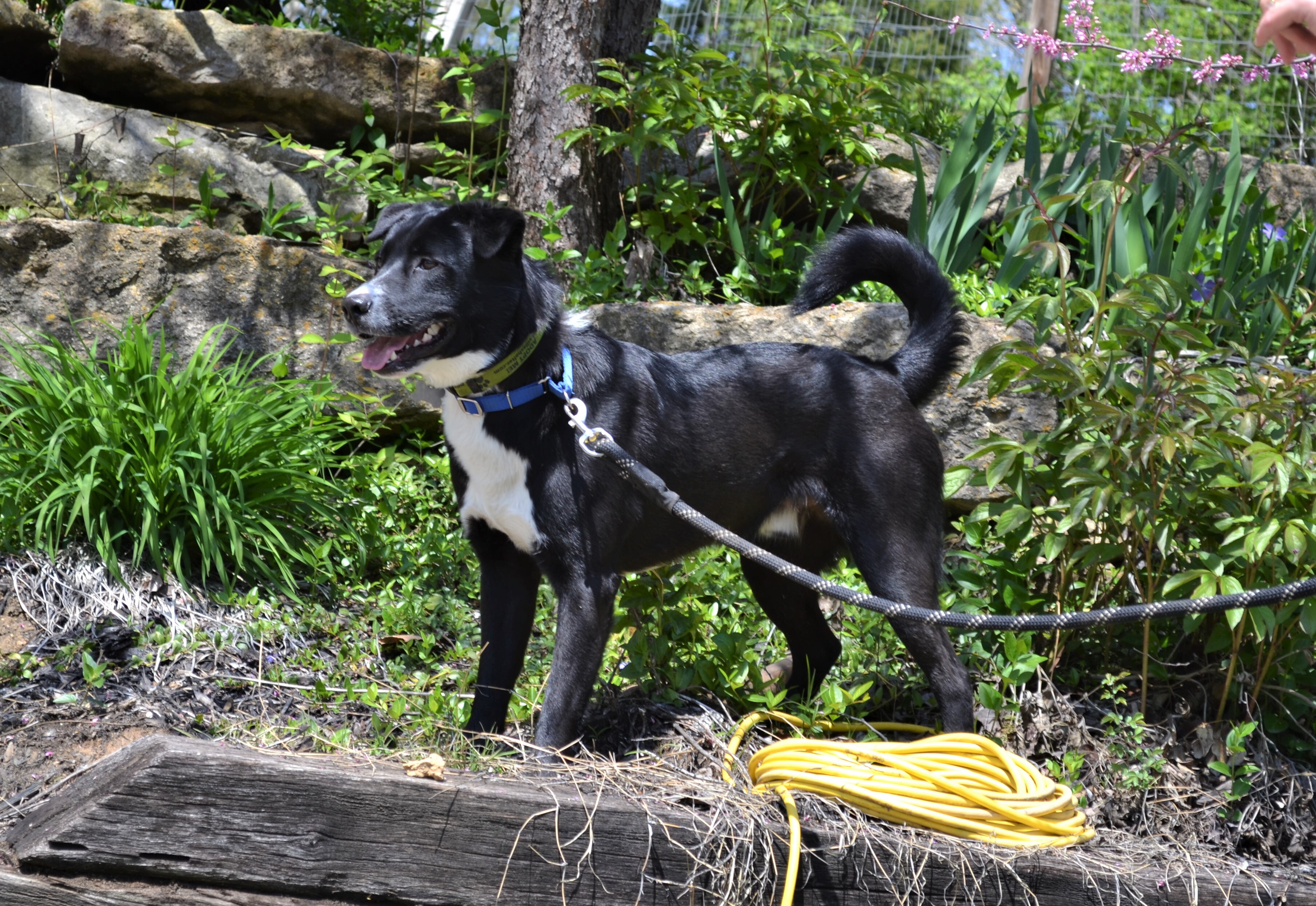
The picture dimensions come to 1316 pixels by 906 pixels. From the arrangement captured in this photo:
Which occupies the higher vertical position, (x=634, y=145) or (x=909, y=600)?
(x=634, y=145)

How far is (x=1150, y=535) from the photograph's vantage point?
276cm

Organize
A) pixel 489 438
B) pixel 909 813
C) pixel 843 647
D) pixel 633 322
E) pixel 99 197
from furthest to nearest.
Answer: pixel 99 197, pixel 633 322, pixel 843 647, pixel 489 438, pixel 909 813

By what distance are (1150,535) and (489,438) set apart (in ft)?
5.61

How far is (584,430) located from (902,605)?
2.64 ft

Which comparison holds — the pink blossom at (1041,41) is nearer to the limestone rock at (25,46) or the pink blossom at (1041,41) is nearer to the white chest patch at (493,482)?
the white chest patch at (493,482)

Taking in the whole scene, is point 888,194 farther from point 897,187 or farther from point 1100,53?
point 1100,53

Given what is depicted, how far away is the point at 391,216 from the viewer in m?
2.87

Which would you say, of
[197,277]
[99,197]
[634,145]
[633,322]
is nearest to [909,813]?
[633,322]

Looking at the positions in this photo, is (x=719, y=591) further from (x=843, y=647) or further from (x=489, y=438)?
(x=489, y=438)

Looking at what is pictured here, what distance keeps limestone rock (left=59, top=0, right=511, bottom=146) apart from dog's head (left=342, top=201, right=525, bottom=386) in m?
2.83

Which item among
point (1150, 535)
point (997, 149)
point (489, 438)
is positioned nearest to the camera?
point (489, 438)

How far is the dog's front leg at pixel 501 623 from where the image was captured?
2744 millimetres

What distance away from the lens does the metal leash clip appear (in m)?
2.44

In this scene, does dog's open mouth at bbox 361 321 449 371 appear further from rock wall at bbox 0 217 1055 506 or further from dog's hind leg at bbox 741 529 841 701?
rock wall at bbox 0 217 1055 506
